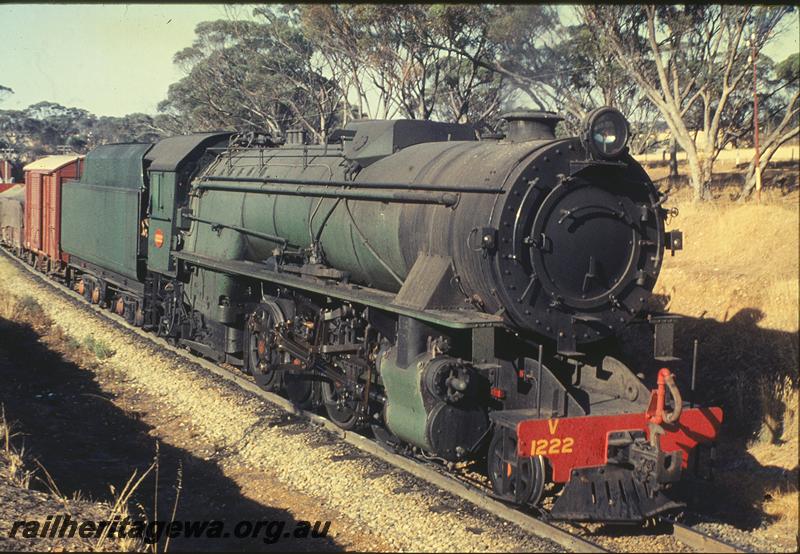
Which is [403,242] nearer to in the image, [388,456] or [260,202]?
[388,456]

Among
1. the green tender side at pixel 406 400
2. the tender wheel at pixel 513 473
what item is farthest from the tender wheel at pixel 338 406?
the tender wheel at pixel 513 473

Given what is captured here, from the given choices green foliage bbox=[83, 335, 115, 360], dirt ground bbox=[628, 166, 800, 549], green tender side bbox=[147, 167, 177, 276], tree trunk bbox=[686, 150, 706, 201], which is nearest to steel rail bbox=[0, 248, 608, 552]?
green foliage bbox=[83, 335, 115, 360]

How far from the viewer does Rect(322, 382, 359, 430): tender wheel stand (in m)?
9.18

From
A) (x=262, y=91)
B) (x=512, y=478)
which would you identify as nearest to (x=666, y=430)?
(x=512, y=478)

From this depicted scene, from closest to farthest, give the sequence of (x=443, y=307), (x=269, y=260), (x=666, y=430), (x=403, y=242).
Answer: (x=666, y=430), (x=443, y=307), (x=403, y=242), (x=269, y=260)

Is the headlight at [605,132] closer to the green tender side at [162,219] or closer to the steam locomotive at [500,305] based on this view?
the steam locomotive at [500,305]

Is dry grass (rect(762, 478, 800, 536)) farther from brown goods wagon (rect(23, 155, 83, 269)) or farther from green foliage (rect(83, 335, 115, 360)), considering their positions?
brown goods wagon (rect(23, 155, 83, 269))

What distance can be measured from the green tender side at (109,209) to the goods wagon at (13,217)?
31.4ft

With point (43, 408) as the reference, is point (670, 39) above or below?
above

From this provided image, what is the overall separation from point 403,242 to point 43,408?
6102mm

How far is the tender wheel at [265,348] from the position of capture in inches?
415

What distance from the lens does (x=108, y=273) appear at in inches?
677

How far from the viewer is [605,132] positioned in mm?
7094

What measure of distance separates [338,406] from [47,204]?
16465 millimetres
